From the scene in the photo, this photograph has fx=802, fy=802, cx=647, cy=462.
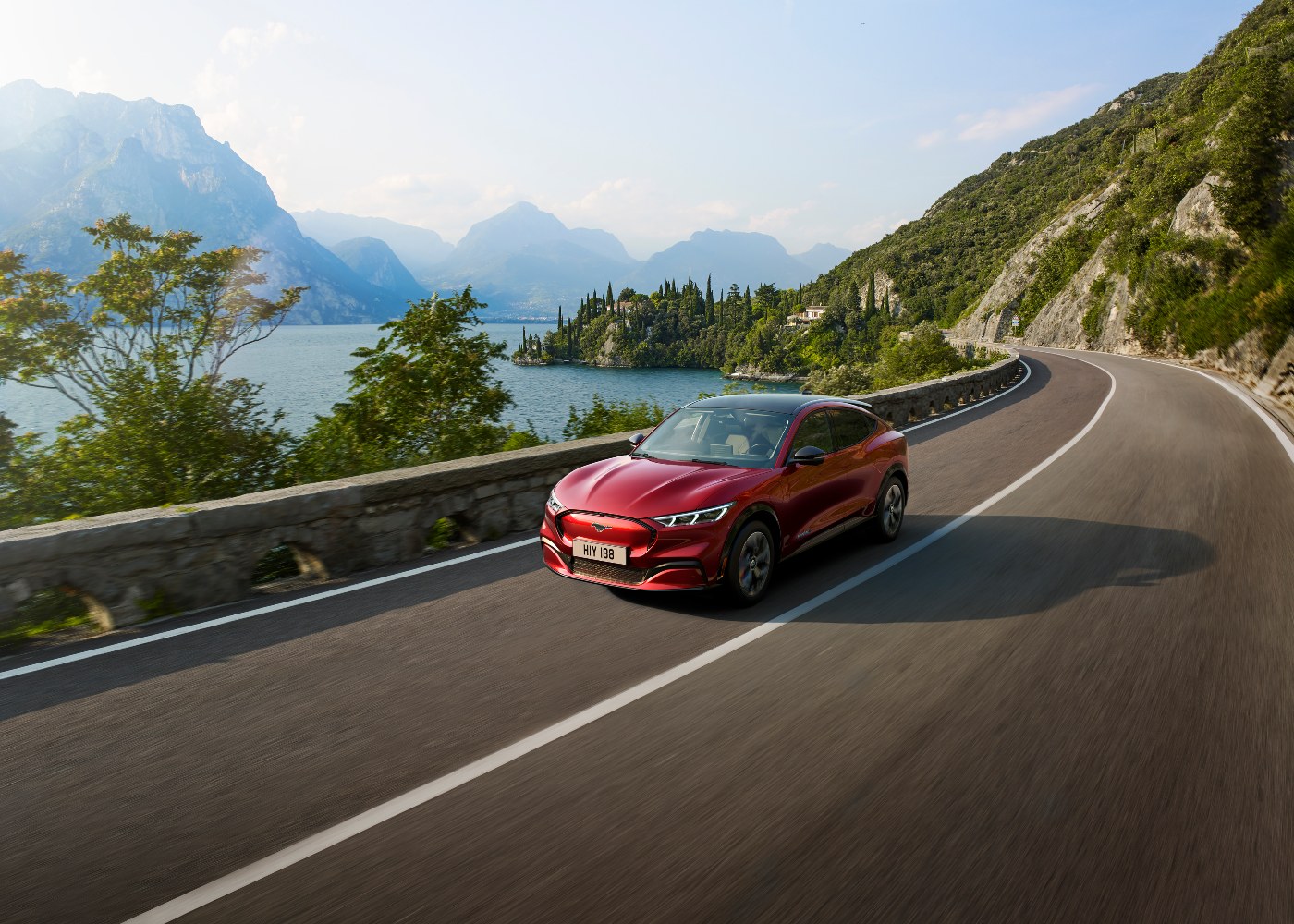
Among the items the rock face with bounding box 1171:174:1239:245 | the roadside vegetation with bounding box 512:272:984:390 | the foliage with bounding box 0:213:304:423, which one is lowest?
the roadside vegetation with bounding box 512:272:984:390

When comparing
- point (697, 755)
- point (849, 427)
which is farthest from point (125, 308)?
point (697, 755)

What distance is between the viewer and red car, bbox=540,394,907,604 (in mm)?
5688

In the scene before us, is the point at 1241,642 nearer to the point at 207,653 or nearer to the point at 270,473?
the point at 207,653

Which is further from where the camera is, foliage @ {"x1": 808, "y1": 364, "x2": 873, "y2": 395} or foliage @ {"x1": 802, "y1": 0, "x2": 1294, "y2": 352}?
foliage @ {"x1": 808, "y1": 364, "x2": 873, "y2": 395}

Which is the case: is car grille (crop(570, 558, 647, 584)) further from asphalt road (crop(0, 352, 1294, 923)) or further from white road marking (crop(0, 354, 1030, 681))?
white road marking (crop(0, 354, 1030, 681))

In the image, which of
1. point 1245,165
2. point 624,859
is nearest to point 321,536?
point 624,859

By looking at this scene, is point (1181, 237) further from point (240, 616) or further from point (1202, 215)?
point (240, 616)

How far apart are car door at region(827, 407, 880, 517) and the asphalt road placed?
84 centimetres

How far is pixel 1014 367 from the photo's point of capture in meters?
33.6

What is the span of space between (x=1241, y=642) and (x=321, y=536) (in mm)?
6790

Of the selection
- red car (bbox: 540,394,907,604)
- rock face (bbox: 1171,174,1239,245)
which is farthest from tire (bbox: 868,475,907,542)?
rock face (bbox: 1171,174,1239,245)

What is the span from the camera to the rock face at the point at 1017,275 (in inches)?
3622

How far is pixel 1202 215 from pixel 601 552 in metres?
58.9

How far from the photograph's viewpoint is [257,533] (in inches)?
248
